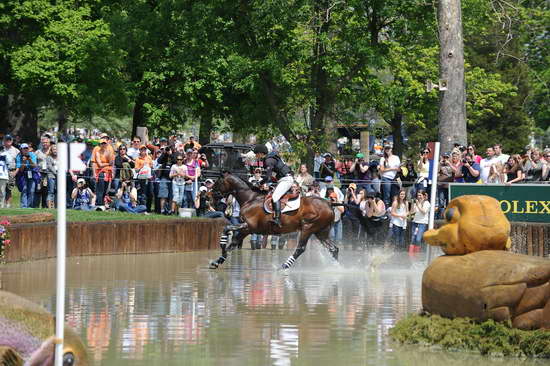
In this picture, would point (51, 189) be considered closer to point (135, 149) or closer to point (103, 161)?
point (103, 161)

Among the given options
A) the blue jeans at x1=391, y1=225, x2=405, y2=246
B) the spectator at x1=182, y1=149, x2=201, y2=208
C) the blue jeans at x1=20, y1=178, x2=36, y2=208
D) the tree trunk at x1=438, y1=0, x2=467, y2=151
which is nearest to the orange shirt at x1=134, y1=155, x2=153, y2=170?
the spectator at x1=182, y1=149, x2=201, y2=208

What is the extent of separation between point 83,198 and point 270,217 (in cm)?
703

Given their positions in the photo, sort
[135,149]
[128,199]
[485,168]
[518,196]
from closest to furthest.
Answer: [518,196], [485,168], [128,199], [135,149]

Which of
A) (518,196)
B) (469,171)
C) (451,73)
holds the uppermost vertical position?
(451,73)

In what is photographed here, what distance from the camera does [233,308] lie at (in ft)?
58.9

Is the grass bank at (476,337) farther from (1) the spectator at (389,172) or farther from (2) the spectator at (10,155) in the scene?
(2) the spectator at (10,155)

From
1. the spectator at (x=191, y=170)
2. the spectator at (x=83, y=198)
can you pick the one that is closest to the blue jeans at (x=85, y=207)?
the spectator at (x=83, y=198)

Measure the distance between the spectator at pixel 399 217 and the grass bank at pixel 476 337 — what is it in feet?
55.8

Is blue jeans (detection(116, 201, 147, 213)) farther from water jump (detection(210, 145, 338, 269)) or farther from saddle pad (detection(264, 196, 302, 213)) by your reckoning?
saddle pad (detection(264, 196, 302, 213))

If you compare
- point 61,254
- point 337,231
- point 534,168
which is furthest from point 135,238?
point 61,254

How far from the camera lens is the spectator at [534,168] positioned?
30547mm

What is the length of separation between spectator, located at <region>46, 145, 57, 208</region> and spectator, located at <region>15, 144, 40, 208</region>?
0.30 metres

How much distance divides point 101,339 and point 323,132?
25611mm

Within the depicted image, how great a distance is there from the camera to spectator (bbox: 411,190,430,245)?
101 ft
